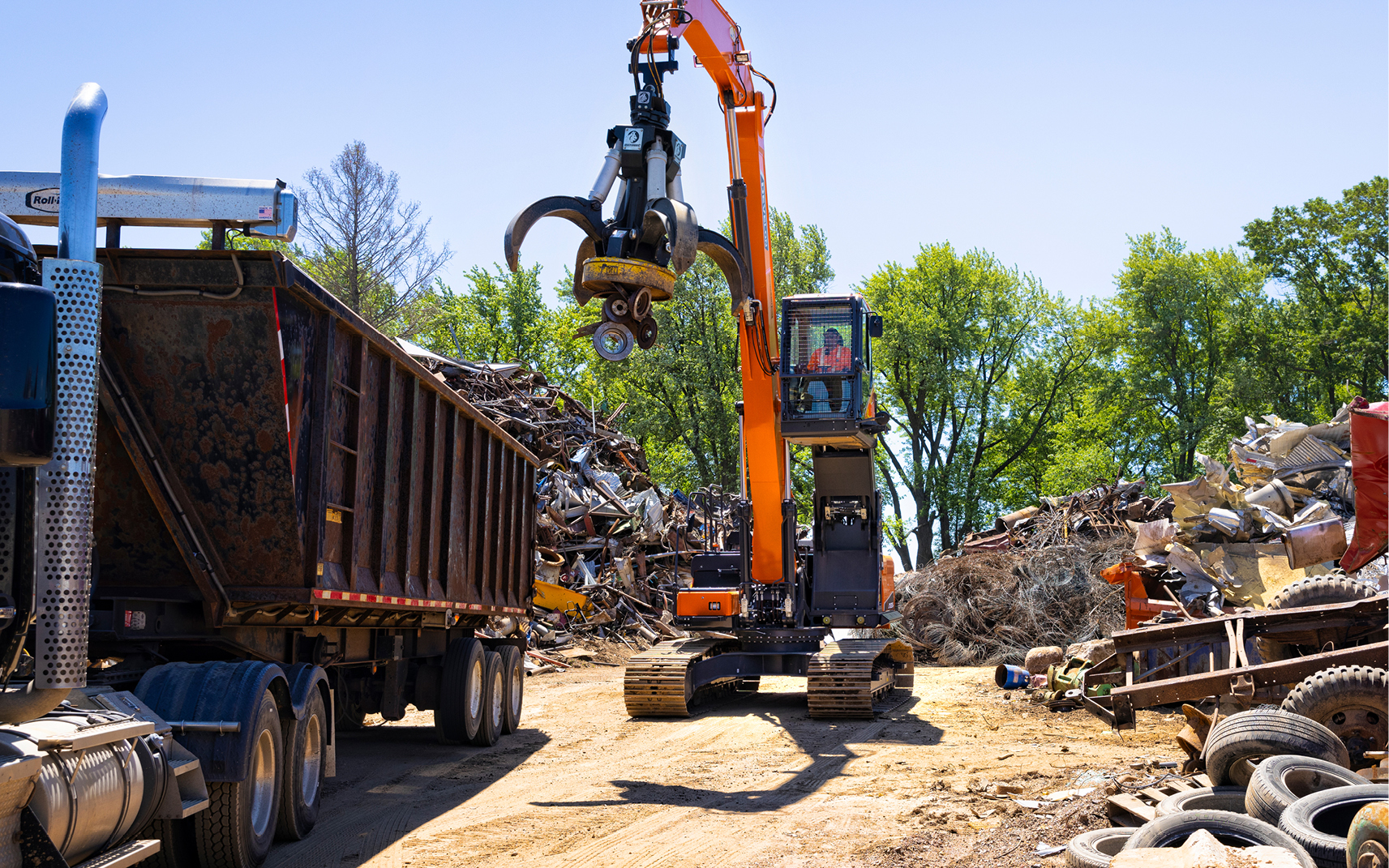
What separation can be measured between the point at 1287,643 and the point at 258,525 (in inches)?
309

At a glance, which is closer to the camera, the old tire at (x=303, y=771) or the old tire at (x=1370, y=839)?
the old tire at (x=1370, y=839)

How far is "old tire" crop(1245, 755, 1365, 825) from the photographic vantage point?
5.53 meters

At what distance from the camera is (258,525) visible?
698 centimetres

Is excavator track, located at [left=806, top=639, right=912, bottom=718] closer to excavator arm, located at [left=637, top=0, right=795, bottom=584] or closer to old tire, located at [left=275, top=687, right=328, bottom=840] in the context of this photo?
excavator arm, located at [left=637, top=0, right=795, bottom=584]

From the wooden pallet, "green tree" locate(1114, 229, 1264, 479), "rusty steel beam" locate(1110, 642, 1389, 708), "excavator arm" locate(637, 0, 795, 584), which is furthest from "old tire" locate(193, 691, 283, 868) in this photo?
"green tree" locate(1114, 229, 1264, 479)

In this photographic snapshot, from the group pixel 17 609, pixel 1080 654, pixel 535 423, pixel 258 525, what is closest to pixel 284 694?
pixel 258 525

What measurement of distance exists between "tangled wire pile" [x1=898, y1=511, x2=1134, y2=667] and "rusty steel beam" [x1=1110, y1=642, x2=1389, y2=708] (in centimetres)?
Answer: 1262

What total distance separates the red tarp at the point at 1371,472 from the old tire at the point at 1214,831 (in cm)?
218

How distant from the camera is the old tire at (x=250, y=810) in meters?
6.11

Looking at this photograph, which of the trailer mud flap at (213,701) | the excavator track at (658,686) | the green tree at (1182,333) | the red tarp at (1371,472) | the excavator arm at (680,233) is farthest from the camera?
the green tree at (1182,333)

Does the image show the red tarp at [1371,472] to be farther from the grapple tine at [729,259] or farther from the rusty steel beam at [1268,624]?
the grapple tine at [729,259]

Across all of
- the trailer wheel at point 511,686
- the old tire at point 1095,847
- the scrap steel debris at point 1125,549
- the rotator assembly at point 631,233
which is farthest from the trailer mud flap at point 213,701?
the scrap steel debris at point 1125,549

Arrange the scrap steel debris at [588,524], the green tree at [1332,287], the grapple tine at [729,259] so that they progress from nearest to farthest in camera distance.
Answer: the grapple tine at [729,259]
the scrap steel debris at [588,524]
the green tree at [1332,287]

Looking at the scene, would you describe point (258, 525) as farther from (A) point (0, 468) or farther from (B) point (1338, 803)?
(B) point (1338, 803)
